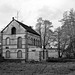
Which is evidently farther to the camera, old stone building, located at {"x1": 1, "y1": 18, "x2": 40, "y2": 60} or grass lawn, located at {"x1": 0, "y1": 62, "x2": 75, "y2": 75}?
old stone building, located at {"x1": 1, "y1": 18, "x2": 40, "y2": 60}

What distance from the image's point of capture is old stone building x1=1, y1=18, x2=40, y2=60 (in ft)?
141

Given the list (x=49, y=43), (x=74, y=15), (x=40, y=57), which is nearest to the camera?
(x=40, y=57)

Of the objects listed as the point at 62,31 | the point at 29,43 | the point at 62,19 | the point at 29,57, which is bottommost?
the point at 29,57

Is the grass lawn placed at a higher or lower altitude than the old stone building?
lower

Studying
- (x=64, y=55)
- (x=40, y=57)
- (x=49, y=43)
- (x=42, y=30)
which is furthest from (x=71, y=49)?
(x=42, y=30)

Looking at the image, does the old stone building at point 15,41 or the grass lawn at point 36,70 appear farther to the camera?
the old stone building at point 15,41

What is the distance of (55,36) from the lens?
5109 centimetres

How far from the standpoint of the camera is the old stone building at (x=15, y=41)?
4297 cm

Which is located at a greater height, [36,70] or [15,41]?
[15,41]

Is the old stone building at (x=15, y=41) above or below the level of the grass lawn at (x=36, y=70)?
above

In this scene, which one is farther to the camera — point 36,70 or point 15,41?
point 15,41

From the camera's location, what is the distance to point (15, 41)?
4391 centimetres

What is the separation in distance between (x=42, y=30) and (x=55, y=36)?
994cm

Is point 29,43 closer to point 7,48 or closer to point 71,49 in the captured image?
point 7,48
